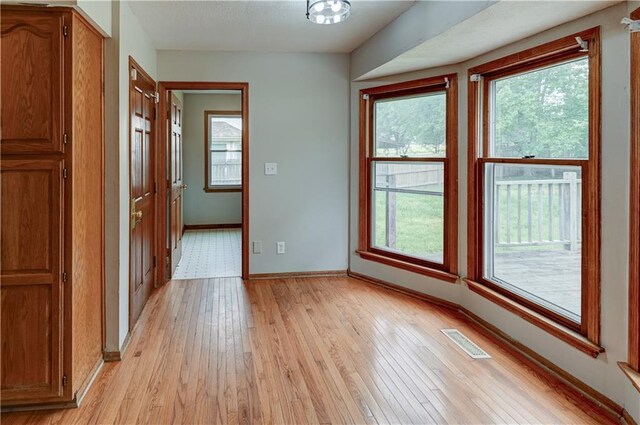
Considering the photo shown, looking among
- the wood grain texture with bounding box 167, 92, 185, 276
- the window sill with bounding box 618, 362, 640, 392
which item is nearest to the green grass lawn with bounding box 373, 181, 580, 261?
the window sill with bounding box 618, 362, 640, 392

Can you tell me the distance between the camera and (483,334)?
10.8ft

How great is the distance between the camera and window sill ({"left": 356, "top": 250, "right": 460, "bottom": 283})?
12.8 feet

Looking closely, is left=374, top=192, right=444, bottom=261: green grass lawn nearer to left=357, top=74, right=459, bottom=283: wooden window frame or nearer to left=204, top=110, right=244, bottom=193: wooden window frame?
left=357, top=74, right=459, bottom=283: wooden window frame

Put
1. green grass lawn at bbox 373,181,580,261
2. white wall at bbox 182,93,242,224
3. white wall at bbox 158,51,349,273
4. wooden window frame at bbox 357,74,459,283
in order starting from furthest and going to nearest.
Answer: white wall at bbox 182,93,242,224 → white wall at bbox 158,51,349,273 → wooden window frame at bbox 357,74,459,283 → green grass lawn at bbox 373,181,580,261

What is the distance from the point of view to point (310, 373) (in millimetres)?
2684

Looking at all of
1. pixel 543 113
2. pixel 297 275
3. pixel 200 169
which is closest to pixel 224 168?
pixel 200 169

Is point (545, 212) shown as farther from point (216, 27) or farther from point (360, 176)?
point (216, 27)

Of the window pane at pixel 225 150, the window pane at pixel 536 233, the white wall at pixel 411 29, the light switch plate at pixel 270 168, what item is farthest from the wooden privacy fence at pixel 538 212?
the window pane at pixel 225 150

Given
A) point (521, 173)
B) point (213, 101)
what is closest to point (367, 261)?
point (521, 173)

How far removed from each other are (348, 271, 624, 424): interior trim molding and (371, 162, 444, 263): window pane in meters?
0.60

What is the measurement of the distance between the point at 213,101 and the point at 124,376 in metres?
6.40

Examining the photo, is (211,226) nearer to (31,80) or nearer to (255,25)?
(255,25)

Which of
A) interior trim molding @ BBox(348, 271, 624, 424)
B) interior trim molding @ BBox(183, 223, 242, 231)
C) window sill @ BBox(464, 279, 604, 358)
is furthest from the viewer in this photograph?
interior trim molding @ BBox(183, 223, 242, 231)

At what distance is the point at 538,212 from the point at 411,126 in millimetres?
1634
